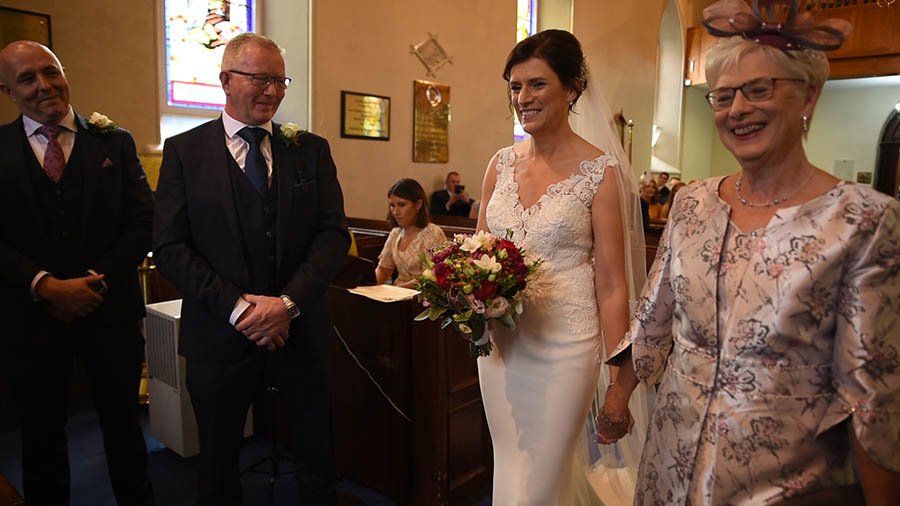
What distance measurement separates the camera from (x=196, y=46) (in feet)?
20.2

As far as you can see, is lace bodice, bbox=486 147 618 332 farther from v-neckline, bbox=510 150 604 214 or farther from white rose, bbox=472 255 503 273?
white rose, bbox=472 255 503 273

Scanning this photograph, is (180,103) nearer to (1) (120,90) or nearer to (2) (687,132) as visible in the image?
(1) (120,90)

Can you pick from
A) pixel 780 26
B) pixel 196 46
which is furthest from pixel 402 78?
pixel 780 26

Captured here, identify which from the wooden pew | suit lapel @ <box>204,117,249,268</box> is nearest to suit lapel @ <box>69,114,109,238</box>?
suit lapel @ <box>204,117,249,268</box>

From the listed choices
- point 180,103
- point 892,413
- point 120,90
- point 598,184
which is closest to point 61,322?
point 598,184

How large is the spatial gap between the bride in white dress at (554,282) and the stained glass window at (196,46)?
4.87m

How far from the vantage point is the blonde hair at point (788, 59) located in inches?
46.1

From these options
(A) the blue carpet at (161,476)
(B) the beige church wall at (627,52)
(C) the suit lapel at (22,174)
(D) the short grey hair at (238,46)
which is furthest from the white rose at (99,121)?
(B) the beige church wall at (627,52)

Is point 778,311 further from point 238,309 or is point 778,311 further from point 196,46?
point 196,46

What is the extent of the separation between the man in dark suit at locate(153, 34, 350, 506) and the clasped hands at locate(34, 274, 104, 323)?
16.0 inches

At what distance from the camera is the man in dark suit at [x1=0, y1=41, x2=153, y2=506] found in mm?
2297

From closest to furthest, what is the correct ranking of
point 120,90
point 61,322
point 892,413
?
point 892,413
point 61,322
point 120,90

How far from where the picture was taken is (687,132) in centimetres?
1471

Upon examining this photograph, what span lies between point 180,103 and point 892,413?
630cm
